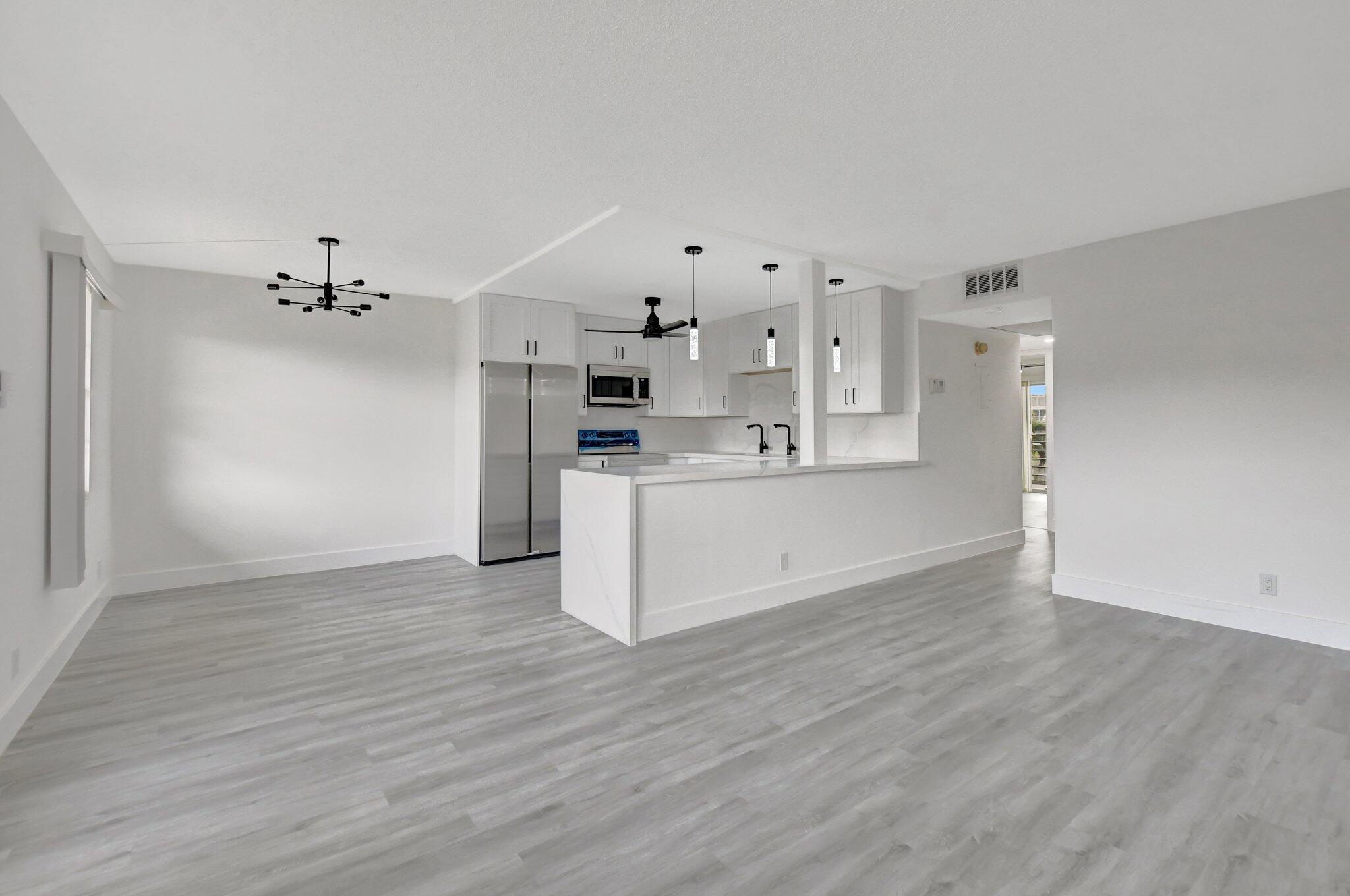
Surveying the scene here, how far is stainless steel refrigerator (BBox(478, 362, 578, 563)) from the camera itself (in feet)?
19.0

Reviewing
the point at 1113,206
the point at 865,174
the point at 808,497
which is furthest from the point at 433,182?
the point at 1113,206

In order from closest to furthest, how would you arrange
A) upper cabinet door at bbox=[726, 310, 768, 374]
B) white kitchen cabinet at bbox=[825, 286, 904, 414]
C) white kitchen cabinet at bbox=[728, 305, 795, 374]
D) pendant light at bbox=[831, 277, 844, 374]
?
pendant light at bbox=[831, 277, 844, 374]
white kitchen cabinet at bbox=[825, 286, 904, 414]
white kitchen cabinet at bbox=[728, 305, 795, 374]
upper cabinet door at bbox=[726, 310, 768, 374]

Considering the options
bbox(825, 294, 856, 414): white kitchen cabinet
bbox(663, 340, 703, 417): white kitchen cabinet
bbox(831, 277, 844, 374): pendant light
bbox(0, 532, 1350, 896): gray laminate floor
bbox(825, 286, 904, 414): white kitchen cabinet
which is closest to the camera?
bbox(0, 532, 1350, 896): gray laminate floor

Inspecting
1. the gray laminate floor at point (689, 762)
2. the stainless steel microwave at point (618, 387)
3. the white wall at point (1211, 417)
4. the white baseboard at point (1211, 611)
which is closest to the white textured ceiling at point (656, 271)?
the stainless steel microwave at point (618, 387)

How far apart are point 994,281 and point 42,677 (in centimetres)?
638

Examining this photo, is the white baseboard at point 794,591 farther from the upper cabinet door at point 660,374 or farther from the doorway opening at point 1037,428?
the upper cabinet door at point 660,374

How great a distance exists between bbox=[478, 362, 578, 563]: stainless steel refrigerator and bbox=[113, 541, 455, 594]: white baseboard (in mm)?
781

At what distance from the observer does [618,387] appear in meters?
6.98

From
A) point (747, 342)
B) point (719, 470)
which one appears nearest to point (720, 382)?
point (747, 342)

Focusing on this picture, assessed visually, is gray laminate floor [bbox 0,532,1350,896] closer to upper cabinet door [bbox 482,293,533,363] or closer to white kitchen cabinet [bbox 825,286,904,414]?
white kitchen cabinet [bbox 825,286,904,414]

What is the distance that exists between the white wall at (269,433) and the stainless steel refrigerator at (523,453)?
747 mm

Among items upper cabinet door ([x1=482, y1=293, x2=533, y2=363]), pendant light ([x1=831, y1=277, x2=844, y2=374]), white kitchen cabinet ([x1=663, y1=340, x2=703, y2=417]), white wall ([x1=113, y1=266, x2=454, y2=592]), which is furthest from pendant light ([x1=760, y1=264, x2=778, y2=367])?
white wall ([x1=113, y1=266, x2=454, y2=592])

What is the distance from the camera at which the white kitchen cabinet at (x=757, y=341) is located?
643cm

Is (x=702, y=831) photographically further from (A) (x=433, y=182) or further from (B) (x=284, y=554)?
(B) (x=284, y=554)
